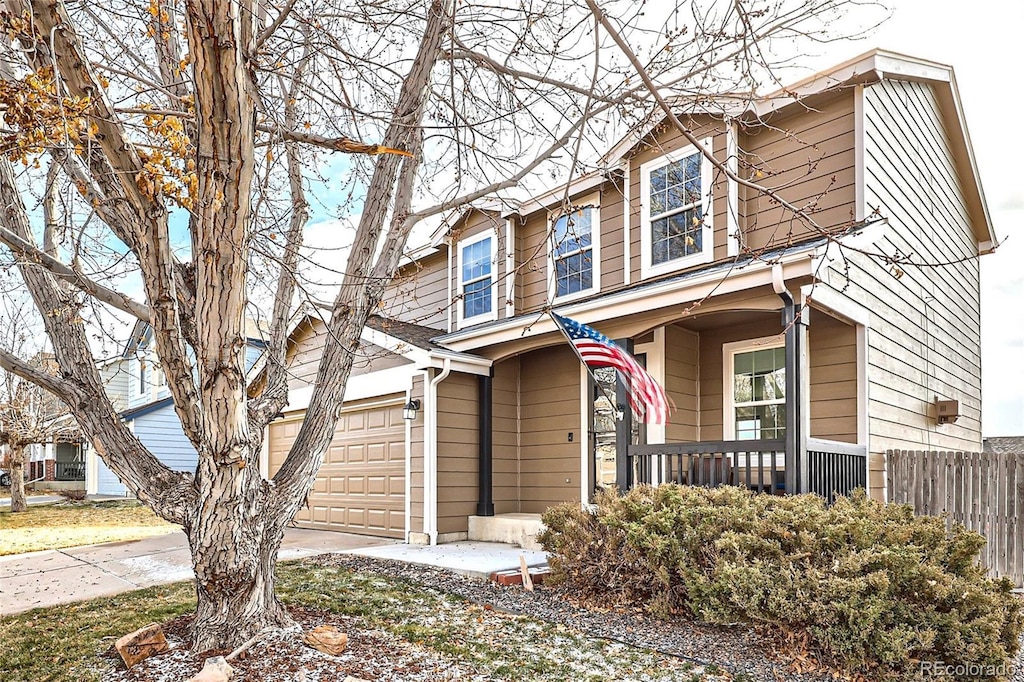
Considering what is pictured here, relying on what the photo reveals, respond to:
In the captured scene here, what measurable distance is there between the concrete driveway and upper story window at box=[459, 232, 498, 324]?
383cm

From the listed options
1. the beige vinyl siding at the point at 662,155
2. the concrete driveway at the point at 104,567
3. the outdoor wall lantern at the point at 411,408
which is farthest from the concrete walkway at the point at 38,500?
the beige vinyl siding at the point at 662,155

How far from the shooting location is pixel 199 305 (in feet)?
13.1

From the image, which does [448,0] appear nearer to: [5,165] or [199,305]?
[199,305]

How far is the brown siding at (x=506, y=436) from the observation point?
10695mm

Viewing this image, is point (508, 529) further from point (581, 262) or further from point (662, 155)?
point (662, 155)

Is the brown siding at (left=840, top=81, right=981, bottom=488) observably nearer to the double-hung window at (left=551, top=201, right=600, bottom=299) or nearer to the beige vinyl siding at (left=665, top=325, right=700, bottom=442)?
the beige vinyl siding at (left=665, top=325, right=700, bottom=442)


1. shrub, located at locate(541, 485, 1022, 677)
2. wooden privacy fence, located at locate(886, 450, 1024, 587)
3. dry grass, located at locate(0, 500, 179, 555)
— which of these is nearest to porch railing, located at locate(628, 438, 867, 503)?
wooden privacy fence, located at locate(886, 450, 1024, 587)

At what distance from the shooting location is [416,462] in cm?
1012

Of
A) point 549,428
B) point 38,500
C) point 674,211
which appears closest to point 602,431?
point 549,428

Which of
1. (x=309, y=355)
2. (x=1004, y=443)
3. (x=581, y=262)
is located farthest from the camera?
(x=1004, y=443)

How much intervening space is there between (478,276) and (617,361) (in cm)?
513

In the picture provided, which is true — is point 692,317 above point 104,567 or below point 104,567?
above

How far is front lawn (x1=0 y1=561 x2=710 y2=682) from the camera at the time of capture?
14.5 ft

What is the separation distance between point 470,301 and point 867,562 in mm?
8186
